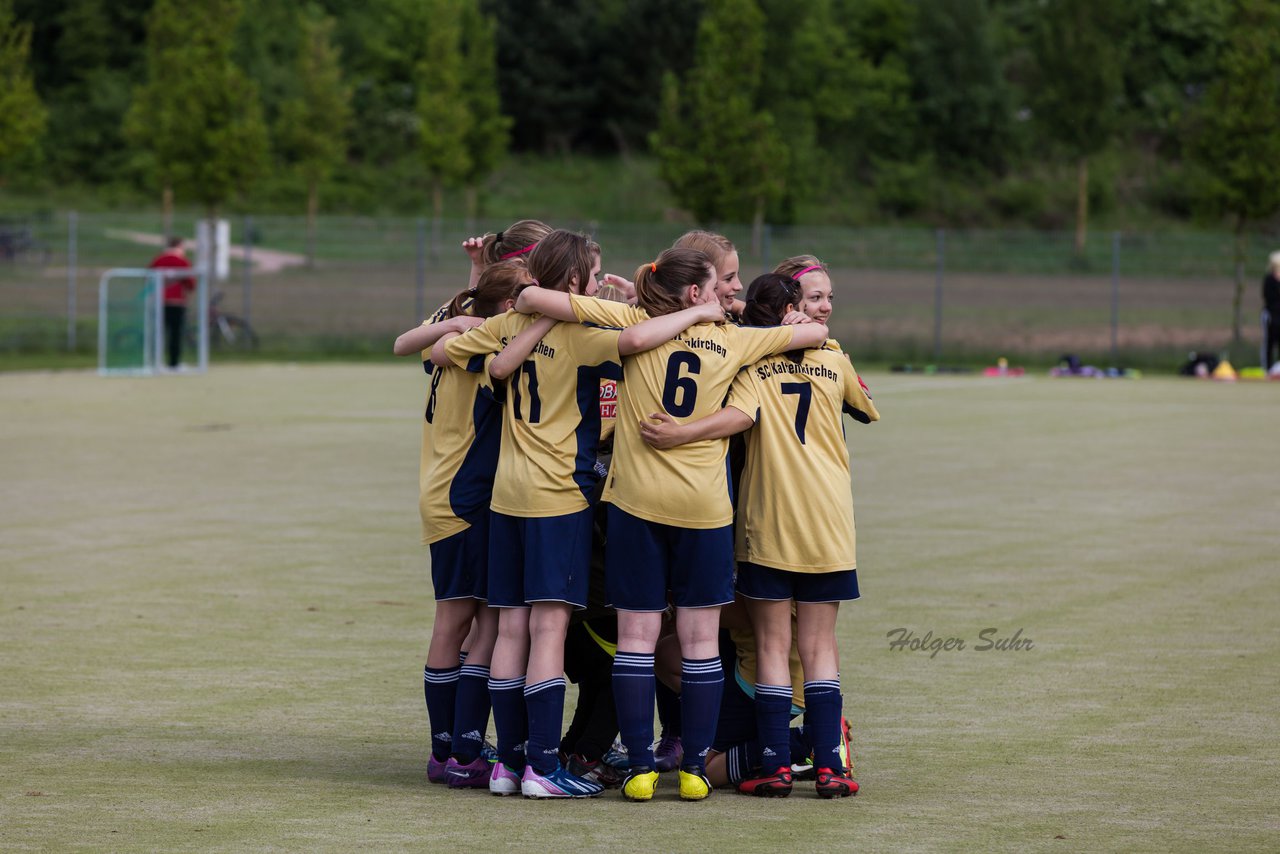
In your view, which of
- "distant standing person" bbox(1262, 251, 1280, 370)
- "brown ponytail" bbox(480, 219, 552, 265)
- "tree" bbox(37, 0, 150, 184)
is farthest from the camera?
"tree" bbox(37, 0, 150, 184)

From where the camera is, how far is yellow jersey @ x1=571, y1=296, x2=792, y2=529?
520cm

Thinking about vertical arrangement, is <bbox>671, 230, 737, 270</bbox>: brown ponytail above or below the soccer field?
above

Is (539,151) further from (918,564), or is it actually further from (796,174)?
(918,564)

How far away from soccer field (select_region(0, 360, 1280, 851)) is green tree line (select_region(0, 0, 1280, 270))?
2327 centimetres

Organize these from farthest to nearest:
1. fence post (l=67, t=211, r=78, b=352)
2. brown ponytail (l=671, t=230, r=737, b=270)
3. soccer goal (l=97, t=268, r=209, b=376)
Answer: fence post (l=67, t=211, r=78, b=352)
soccer goal (l=97, t=268, r=209, b=376)
brown ponytail (l=671, t=230, r=737, b=270)

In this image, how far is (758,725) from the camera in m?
5.39

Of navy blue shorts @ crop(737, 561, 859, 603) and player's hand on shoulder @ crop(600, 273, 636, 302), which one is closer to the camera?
navy blue shorts @ crop(737, 561, 859, 603)

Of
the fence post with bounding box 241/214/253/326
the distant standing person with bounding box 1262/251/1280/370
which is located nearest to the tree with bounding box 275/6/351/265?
the fence post with bounding box 241/214/253/326

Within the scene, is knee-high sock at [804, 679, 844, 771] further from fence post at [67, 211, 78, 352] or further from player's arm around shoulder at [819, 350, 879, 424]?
fence post at [67, 211, 78, 352]

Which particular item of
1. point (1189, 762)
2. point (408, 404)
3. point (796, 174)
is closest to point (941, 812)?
point (1189, 762)

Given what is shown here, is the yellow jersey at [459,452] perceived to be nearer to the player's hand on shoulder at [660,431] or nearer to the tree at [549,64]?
the player's hand on shoulder at [660,431]

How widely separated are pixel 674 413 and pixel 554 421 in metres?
0.36

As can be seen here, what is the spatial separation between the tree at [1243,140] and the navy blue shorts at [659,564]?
2930 cm

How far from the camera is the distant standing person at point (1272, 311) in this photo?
89.6ft
